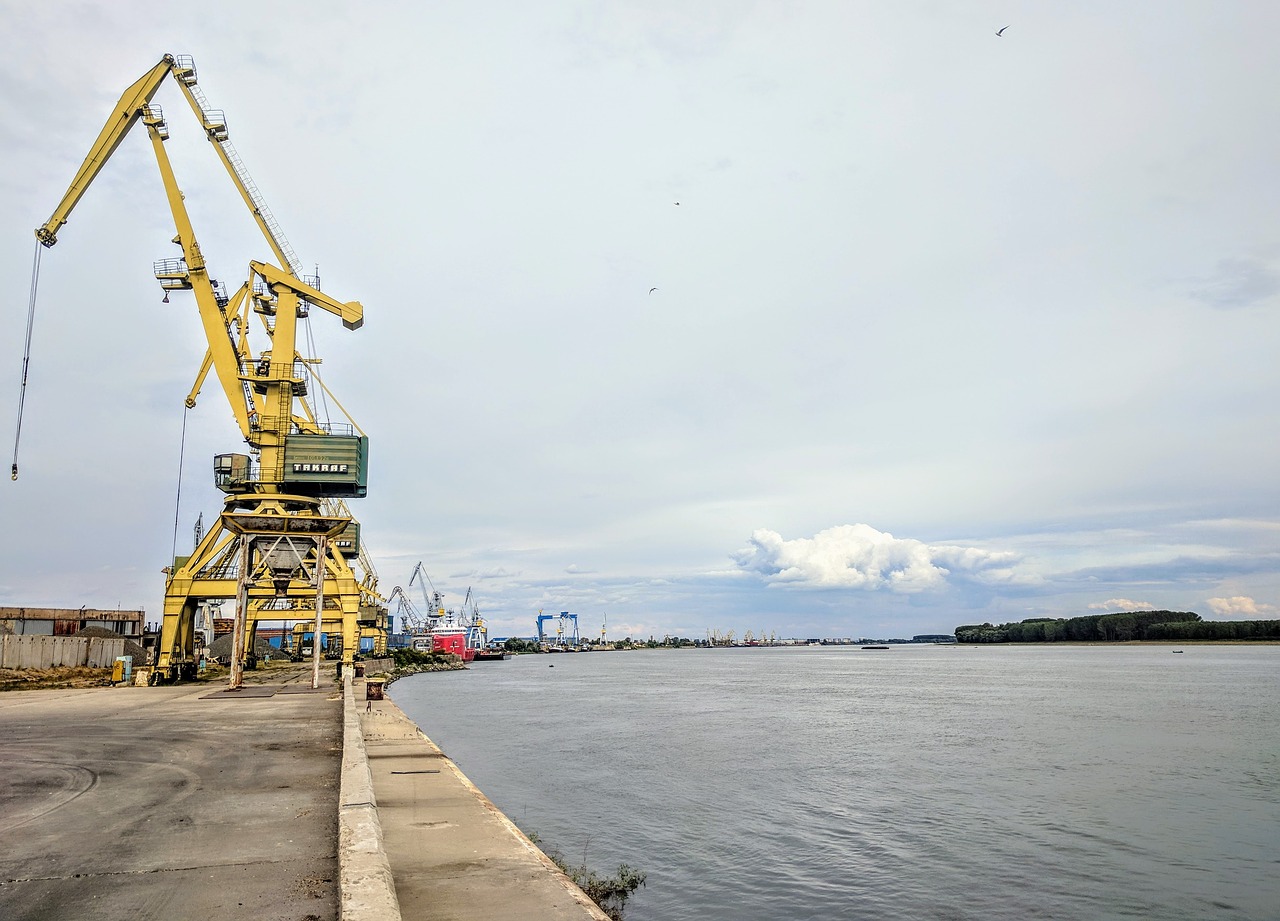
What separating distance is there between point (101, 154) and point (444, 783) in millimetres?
52852

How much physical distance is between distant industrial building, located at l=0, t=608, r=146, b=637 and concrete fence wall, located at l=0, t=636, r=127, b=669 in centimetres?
349

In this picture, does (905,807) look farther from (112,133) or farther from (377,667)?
(377,667)

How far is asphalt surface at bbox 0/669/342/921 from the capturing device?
8.48 metres

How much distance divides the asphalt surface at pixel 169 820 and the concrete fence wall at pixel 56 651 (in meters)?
35.1

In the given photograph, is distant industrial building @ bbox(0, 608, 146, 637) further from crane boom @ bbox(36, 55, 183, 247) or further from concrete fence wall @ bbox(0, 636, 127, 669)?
crane boom @ bbox(36, 55, 183, 247)

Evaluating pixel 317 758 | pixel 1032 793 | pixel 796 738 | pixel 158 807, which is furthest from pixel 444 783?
pixel 796 738

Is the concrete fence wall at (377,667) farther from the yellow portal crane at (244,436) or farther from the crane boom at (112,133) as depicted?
the crane boom at (112,133)

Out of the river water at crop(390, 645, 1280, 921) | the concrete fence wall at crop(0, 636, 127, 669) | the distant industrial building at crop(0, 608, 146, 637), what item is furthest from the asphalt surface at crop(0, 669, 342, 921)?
the distant industrial building at crop(0, 608, 146, 637)

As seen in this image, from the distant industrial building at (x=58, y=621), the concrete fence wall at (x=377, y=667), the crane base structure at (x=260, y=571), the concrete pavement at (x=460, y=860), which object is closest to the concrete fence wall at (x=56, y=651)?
the distant industrial building at (x=58, y=621)

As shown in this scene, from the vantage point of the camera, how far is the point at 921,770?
103 feet

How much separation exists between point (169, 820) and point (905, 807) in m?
20.3

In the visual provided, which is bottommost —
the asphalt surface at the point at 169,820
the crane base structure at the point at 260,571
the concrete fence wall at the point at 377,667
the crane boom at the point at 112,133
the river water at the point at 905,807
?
the river water at the point at 905,807

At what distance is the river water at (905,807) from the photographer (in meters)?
16.7

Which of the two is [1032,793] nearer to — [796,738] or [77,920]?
[796,738]
